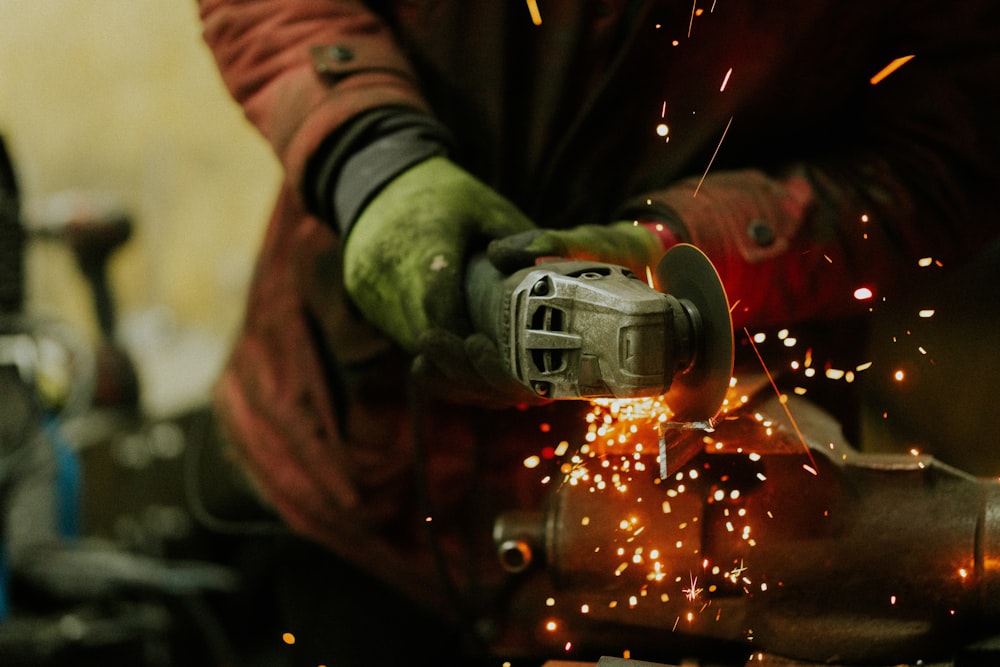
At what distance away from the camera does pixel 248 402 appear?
1.08 metres

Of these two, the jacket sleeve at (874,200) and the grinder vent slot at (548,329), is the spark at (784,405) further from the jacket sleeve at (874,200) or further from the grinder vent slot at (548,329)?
the grinder vent slot at (548,329)

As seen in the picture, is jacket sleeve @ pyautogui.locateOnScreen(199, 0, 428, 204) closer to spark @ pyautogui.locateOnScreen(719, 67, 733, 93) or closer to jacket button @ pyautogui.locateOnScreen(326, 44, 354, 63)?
jacket button @ pyautogui.locateOnScreen(326, 44, 354, 63)

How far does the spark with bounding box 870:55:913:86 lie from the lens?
2.36 ft

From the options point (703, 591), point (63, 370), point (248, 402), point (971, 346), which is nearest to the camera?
point (703, 591)

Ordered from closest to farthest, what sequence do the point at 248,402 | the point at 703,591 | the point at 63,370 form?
the point at 703,591 → the point at 248,402 → the point at 63,370

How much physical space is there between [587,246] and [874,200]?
0.24 meters

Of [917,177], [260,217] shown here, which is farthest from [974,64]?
[260,217]

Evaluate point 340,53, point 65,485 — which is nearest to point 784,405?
point 340,53

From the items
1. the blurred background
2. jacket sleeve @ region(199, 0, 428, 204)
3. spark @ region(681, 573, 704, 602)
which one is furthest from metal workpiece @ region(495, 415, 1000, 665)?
the blurred background

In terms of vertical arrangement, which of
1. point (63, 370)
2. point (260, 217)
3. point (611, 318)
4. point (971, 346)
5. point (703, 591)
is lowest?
point (63, 370)

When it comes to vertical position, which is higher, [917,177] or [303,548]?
[917,177]

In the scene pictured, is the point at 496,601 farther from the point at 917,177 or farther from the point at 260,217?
the point at 260,217

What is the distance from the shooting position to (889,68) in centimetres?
73

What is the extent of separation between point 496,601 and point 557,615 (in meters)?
0.12
